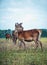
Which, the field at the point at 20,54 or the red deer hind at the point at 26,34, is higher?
the red deer hind at the point at 26,34

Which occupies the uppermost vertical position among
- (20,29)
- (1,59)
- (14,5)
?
(14,5)

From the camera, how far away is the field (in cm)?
227

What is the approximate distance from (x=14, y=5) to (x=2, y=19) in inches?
9.6

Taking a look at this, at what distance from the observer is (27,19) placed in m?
2.35

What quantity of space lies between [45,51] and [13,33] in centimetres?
48

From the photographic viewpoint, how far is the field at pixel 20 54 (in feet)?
7.45

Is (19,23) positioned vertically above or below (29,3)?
below

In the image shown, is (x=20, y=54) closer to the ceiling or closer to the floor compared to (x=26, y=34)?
closer to the floor

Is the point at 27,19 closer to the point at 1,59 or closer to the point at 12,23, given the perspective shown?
the point at 12,23

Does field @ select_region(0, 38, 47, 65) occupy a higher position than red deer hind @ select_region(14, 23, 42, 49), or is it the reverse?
red deer hind @ select_region(14, 23, 42, 49)

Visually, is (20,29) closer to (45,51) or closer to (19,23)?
(19,23)

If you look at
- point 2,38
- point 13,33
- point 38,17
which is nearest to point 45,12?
point 38,17

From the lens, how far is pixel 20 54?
90.5 inches

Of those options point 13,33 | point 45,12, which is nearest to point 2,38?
point 13,33
